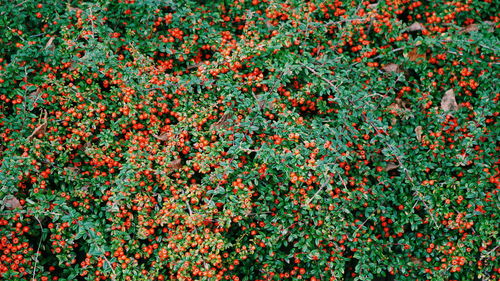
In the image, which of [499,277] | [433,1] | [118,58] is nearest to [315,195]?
[499,277]

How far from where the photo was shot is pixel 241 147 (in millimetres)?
4219

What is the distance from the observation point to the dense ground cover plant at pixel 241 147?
411 cm

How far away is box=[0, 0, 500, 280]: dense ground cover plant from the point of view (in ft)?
13.5

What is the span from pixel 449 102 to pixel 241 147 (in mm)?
2470

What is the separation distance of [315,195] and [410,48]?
2.17 metres

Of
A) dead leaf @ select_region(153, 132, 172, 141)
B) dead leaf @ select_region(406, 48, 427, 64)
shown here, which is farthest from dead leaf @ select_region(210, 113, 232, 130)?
dead leaf @ select_region(406, 48, 427, 64)

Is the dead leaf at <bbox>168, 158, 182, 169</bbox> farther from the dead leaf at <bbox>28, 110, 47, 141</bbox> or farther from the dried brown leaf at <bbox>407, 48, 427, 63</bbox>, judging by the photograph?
the dried brown leaf at <bbox>407, 48, 427, 63</bbox>

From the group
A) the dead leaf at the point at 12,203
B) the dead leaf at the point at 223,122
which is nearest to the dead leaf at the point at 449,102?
the dead leaf at the point at 223,122

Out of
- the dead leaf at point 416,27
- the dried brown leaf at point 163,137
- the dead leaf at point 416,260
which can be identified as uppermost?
the dead leaf at point 416,27

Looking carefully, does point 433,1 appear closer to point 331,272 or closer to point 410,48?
point 410,48

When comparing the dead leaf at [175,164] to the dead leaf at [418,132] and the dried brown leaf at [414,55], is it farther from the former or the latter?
the dried brown leaf at [414,55]

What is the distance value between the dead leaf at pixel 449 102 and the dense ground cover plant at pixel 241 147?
2 centimetres

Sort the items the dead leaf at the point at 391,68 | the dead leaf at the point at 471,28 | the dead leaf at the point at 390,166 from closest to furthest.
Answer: the dead leaf at the point at 390,166 → the dead leaf at the point at 391,68 → the dead leaf at the point at 471,28

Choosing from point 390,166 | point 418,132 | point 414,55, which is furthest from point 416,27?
point 390,166
